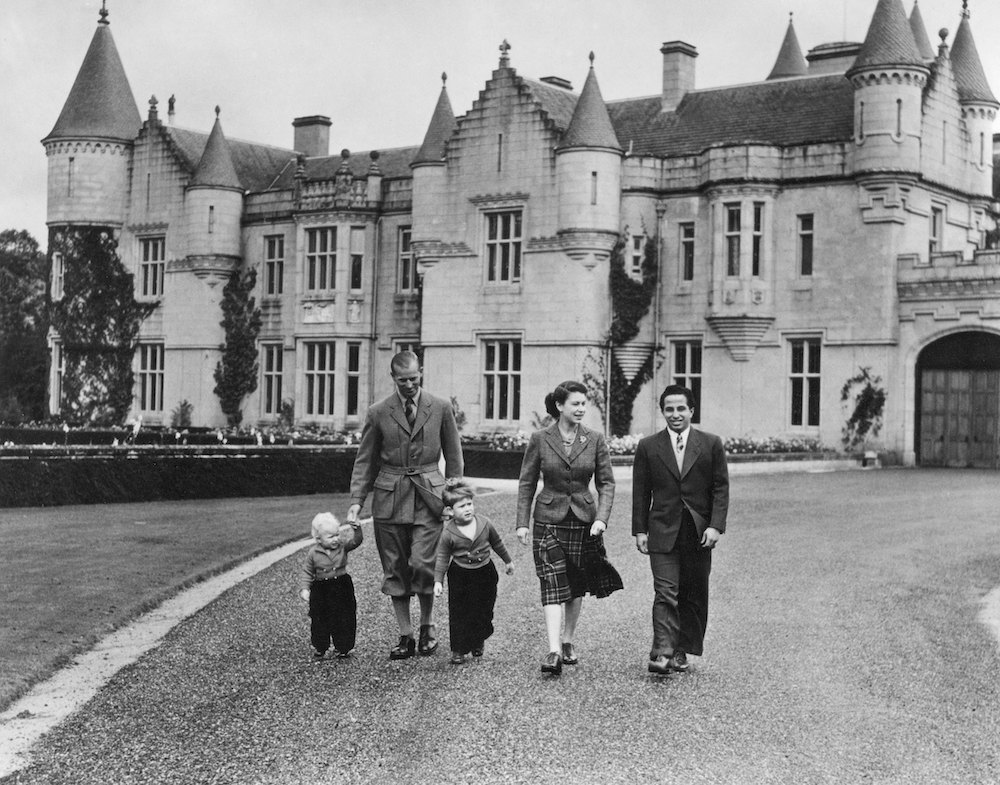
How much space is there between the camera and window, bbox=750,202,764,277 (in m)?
31.4

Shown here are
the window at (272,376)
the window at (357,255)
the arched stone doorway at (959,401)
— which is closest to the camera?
the arched stone doorway at (959,401)

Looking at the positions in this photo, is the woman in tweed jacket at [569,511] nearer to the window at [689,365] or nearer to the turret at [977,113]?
the window at [689,365]

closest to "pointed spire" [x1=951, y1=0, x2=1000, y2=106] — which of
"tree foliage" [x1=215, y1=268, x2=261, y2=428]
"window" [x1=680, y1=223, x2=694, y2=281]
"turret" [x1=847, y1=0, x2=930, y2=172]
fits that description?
"turret" [x1=847, y1=0, x2=930, y2=172]

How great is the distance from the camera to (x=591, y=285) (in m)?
32.4

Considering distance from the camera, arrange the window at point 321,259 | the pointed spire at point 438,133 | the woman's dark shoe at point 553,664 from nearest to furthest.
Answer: the woman's dark shoe at point 553,664 → the pointed spire at point 438,133 → the window at point 321,259

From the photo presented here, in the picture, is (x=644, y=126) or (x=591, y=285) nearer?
(x=591, y=285)

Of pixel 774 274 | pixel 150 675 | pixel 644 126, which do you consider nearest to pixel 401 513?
pixel 150 675

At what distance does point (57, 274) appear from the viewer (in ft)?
138

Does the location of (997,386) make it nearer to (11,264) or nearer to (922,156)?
(922,156)

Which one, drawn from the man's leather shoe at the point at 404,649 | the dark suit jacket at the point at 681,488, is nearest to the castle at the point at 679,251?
the dark suit jacket at the point at 681,488

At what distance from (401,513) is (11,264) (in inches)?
2211

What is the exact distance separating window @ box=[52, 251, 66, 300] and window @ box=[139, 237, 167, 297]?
98.7 inches

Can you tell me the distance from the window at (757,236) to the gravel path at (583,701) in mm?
19022

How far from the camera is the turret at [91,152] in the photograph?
40.6 metres
